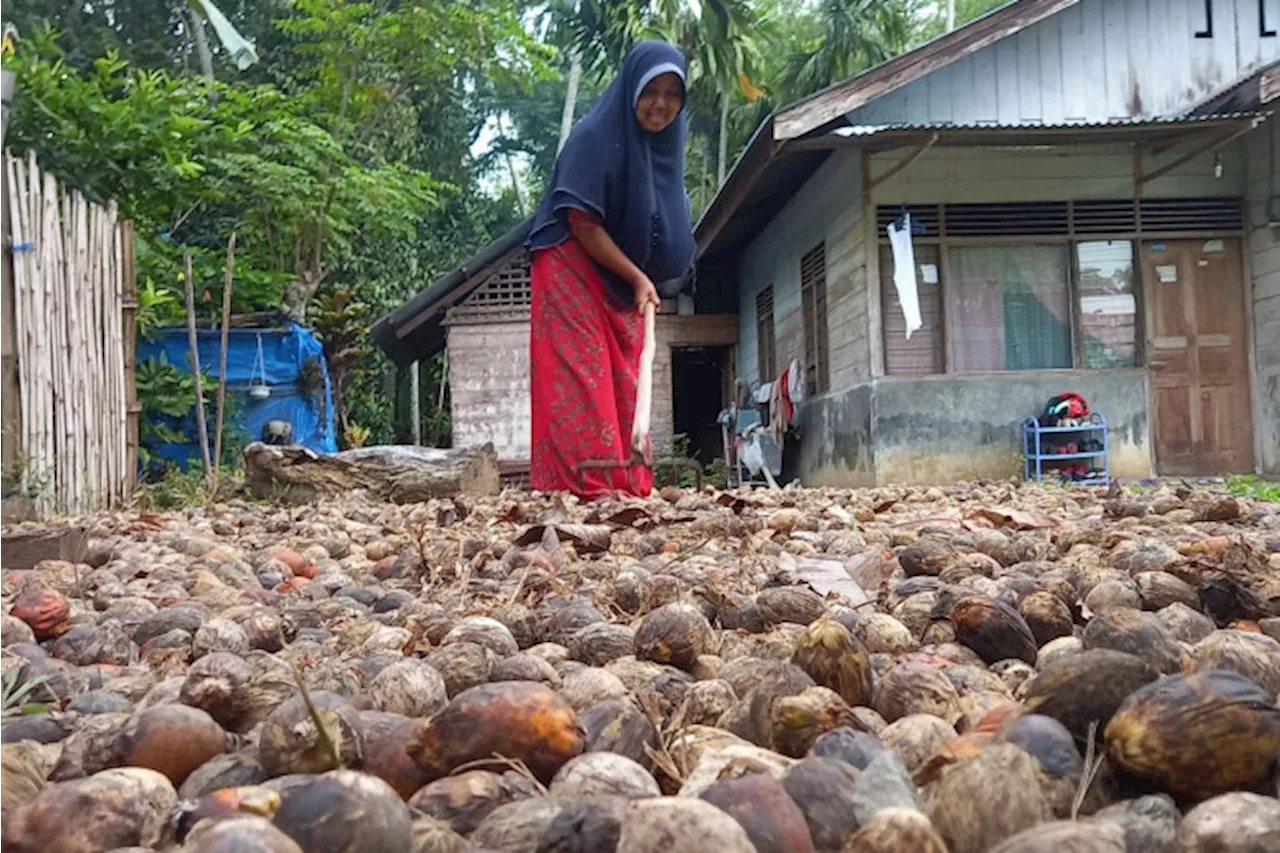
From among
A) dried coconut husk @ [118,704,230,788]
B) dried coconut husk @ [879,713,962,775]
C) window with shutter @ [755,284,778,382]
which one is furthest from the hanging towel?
dried coconut husk @ [118,704,230,788]

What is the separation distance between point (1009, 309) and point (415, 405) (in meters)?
9.86

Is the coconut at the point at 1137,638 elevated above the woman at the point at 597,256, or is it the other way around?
the woman at the point at 597,256

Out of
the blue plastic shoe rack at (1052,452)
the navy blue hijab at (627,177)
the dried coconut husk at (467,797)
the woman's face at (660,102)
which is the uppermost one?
the woman's face at (660,102)

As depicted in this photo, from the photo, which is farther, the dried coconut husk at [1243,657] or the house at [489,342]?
the house at [489,342]

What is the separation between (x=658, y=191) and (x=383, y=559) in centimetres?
221

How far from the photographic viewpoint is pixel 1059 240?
9383 mm

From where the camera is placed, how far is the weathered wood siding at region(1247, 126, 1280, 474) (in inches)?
360

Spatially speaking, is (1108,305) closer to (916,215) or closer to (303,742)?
(916,215)

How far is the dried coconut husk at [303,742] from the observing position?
1035mm

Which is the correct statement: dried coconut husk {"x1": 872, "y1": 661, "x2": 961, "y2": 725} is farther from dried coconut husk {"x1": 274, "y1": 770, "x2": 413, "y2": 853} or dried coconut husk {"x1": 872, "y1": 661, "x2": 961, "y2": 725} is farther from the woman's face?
the woman's face

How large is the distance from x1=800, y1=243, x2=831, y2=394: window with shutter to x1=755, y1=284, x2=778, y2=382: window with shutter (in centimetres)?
149

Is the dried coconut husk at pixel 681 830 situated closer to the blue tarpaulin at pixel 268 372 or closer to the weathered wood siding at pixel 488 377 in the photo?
the blue tarpaulin at pixel 268 372

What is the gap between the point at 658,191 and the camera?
→ 457cm

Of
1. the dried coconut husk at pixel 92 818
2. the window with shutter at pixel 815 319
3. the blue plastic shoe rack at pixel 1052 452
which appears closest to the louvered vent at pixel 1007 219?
the window with shutter at pixel 815 319
